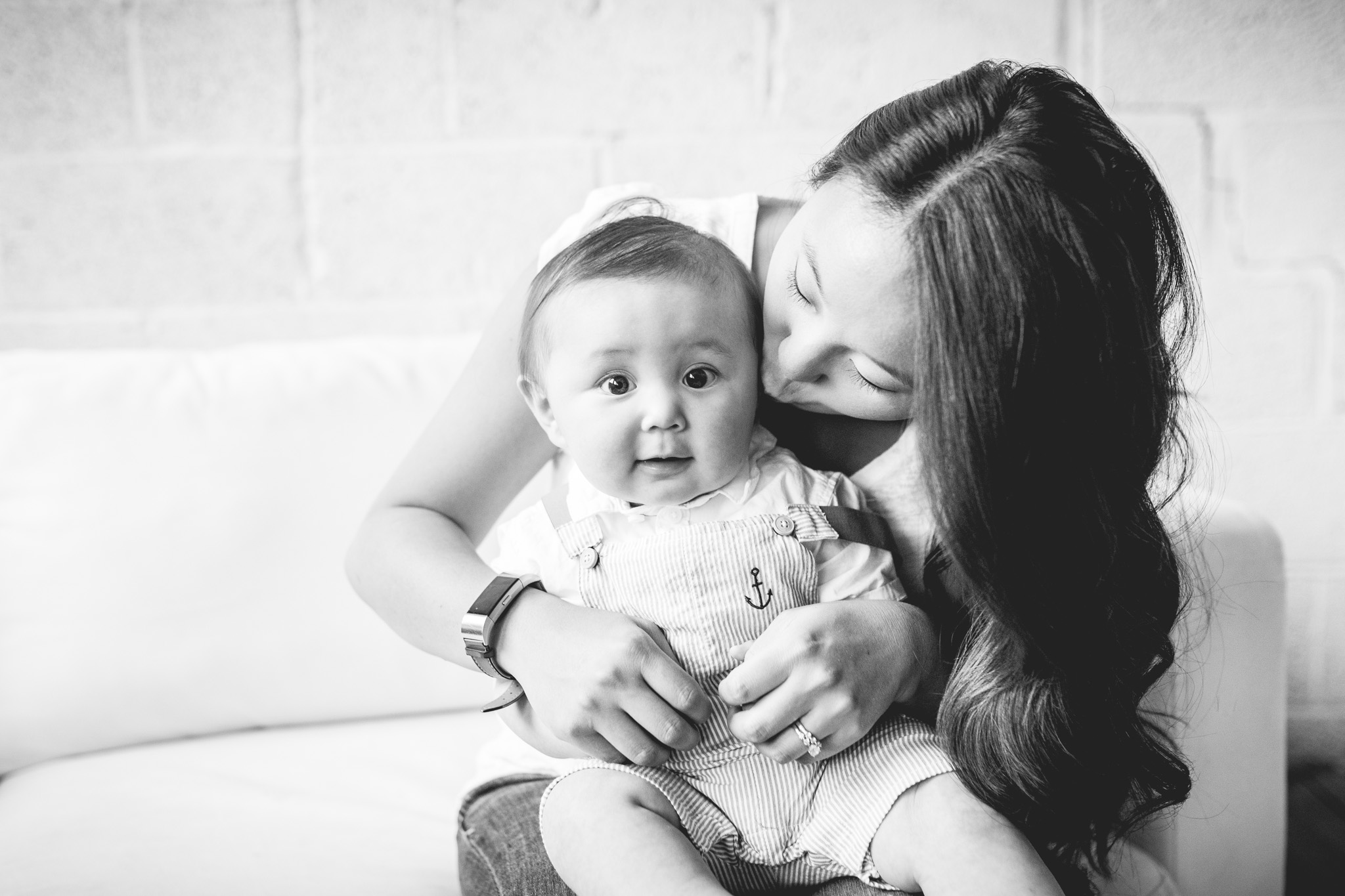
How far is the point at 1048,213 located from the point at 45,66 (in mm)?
1509

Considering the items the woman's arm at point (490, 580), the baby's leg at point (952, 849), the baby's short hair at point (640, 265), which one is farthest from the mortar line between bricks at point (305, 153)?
the baby's leg at point (952, 849)

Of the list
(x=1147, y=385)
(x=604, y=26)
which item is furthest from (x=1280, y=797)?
(x=604, y=26)

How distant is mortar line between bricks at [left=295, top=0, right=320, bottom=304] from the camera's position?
155 centimetres

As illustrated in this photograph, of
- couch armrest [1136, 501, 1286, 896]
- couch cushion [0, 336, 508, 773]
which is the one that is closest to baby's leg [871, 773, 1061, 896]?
couch armrest [1136, 501, 1286, 896]

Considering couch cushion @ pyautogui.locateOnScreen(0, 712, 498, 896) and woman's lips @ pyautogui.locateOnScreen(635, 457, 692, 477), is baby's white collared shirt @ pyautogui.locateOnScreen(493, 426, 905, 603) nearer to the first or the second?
woman's lips @ pyautogui.locateOnScreen(635, 457, 692, 477)

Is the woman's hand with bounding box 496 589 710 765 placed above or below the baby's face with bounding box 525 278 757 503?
below

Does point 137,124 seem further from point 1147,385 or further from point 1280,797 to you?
point 1280,797

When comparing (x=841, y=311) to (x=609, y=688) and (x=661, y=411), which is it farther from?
(x=609, y=688)

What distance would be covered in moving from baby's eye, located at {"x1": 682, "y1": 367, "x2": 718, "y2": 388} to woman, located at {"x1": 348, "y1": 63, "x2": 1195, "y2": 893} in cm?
6

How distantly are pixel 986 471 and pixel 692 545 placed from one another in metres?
0.24

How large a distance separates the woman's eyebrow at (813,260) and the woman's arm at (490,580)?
32cm

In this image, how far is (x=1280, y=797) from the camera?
3.61 feet

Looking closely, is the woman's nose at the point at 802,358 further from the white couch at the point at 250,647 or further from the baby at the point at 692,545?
the white couch at the point at 250,647

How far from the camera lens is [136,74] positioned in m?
1.54
